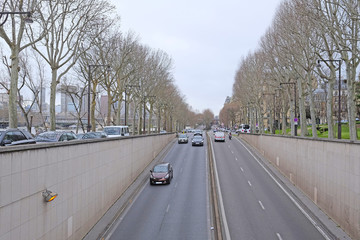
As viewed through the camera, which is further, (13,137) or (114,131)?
(114,131)

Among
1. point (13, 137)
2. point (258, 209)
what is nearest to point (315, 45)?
point (258, 209)

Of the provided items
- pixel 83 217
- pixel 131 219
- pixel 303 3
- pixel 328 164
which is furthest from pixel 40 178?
pixel 303 3

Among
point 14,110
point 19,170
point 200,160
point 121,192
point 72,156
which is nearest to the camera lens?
point 19,170

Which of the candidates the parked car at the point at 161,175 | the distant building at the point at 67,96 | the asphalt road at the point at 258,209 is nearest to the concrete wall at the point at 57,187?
the parked car at the point at 161,175

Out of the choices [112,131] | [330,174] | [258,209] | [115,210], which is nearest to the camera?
[330,174]

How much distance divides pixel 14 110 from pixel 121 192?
886cm

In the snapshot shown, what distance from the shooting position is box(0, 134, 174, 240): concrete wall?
865cm

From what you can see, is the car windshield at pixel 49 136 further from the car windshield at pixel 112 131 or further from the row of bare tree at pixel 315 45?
the row of bare tree at pixel 315 45

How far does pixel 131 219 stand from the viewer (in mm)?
17781

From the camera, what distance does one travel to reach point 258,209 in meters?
19.5

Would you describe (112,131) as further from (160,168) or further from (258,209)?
(258,209)

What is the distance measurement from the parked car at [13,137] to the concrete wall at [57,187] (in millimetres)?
2595

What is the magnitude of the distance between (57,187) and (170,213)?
8.84 metres

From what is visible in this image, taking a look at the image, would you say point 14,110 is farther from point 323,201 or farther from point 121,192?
point 323,201
